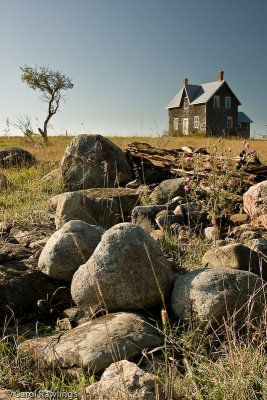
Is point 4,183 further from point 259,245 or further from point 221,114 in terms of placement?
point 221,114

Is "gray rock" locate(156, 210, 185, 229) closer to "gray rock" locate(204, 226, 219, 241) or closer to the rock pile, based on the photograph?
the rock pile

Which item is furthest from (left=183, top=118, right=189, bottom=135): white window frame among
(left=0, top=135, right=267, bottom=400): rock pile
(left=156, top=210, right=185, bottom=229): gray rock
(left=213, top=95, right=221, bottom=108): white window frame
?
(left=0, top=135, right=267, bottom=400): rock pile

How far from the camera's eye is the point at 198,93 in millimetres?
48344

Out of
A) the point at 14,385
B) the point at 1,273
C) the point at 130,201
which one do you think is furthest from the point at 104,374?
the point at 130,201

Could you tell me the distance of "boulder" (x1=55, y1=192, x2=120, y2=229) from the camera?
5.11m

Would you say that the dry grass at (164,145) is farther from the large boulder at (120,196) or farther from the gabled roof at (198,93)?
the gabled roof at (198,93)

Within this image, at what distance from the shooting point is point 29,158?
11391 mm


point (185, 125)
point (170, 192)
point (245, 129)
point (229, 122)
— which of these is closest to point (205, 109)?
point (185, 125)

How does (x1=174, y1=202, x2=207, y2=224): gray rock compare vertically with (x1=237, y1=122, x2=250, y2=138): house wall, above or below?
below

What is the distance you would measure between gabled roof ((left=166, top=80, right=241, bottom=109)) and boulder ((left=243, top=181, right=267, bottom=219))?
40908 millimetres

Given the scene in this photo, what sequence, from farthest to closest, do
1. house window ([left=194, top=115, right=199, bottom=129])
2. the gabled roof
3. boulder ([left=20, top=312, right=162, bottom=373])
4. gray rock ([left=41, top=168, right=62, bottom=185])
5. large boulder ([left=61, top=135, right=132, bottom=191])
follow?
house window ([left=194, top=115, right=199, bottom=129]) < the gabled roof < gray rock ([left=41, top=168, right=62, bottom=185]) < large boulder ([left=61, top=135, right=132, bottom=191]) < boulder ([left=20, top=312, right=162, bottom=373])

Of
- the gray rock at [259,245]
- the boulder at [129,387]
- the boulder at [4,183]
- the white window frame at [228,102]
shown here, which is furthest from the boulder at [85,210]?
the white window frame at [228,102]

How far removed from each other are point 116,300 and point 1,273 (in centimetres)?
112

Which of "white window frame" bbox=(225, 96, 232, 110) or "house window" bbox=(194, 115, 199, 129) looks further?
"white window frame" bbox=(225, 96, 232, 110)
